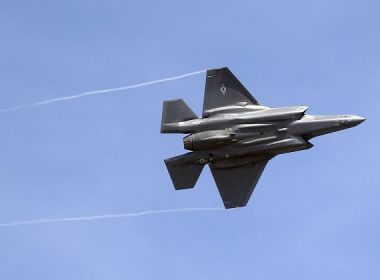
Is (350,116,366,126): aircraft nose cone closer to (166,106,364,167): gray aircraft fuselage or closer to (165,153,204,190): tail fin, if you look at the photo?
(166,106,364,167): gray aircraft fuselage

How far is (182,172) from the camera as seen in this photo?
5016cm

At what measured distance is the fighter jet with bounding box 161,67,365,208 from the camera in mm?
48281

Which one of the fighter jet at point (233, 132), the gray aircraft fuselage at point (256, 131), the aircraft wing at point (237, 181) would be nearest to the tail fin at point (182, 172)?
the fighter jet at point (233, 132)

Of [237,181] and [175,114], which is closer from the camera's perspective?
[175,114]

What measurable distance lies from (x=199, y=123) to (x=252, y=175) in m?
3.85

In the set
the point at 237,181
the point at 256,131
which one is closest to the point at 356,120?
the point at 256,131

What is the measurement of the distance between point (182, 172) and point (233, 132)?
3.50 metres

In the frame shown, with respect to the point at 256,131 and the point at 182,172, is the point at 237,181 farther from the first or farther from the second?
the point at 256,131

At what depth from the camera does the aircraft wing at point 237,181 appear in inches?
1973

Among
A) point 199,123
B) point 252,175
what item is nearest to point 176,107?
point 199,123

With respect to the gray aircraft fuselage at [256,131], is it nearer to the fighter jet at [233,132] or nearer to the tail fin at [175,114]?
the fighter jet at [233,132]

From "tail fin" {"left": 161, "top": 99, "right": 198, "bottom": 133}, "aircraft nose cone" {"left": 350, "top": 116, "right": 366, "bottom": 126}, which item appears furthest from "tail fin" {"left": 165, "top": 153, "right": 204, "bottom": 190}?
→ "aircraft nose cone" {"left": 350, "top": 116, "right": 366, "bottom": 126}

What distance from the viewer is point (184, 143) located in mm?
48719

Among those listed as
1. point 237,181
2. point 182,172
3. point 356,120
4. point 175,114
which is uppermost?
point 175,114
